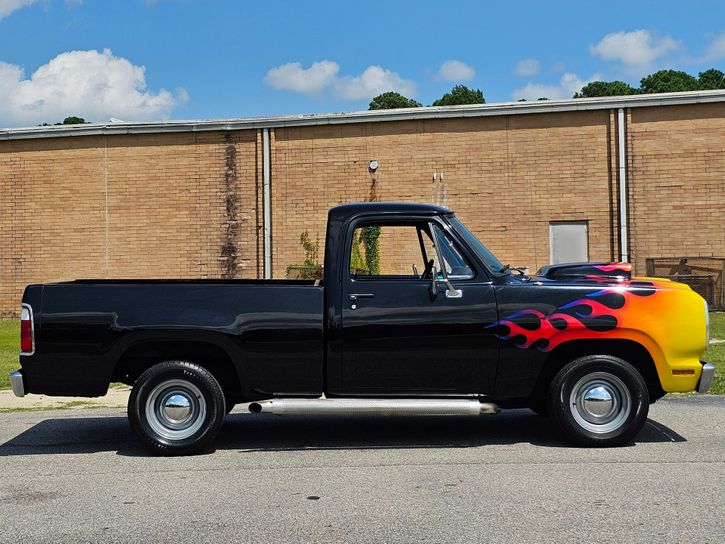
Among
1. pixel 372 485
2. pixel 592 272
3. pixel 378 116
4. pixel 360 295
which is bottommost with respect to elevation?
pixel 372 485

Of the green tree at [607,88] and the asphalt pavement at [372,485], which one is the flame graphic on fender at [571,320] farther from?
the green tree at [607,88]

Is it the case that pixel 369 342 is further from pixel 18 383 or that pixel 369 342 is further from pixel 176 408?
pixel 18 383

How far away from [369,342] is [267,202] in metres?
16.9

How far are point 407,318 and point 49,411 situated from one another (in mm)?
4905

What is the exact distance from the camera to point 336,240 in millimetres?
7141

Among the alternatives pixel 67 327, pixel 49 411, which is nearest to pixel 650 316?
pixel 67 327

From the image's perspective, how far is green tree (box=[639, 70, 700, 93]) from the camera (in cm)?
6762

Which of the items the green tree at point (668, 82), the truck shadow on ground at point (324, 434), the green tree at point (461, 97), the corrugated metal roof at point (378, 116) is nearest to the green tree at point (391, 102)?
the green tree at point (461, 97)

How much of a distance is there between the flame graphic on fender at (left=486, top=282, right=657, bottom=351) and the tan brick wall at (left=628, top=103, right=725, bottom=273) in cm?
1600

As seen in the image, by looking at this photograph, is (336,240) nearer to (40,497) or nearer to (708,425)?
(40,497)

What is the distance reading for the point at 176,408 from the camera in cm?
689

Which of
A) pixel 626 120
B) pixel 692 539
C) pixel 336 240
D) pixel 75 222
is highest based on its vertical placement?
pixel 626 120

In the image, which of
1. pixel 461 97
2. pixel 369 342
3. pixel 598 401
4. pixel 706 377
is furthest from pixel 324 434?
pixel 461 97

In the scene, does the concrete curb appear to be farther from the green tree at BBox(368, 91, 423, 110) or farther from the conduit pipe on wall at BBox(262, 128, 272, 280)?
the green tree at BBox(368, 91, 423, 110)
